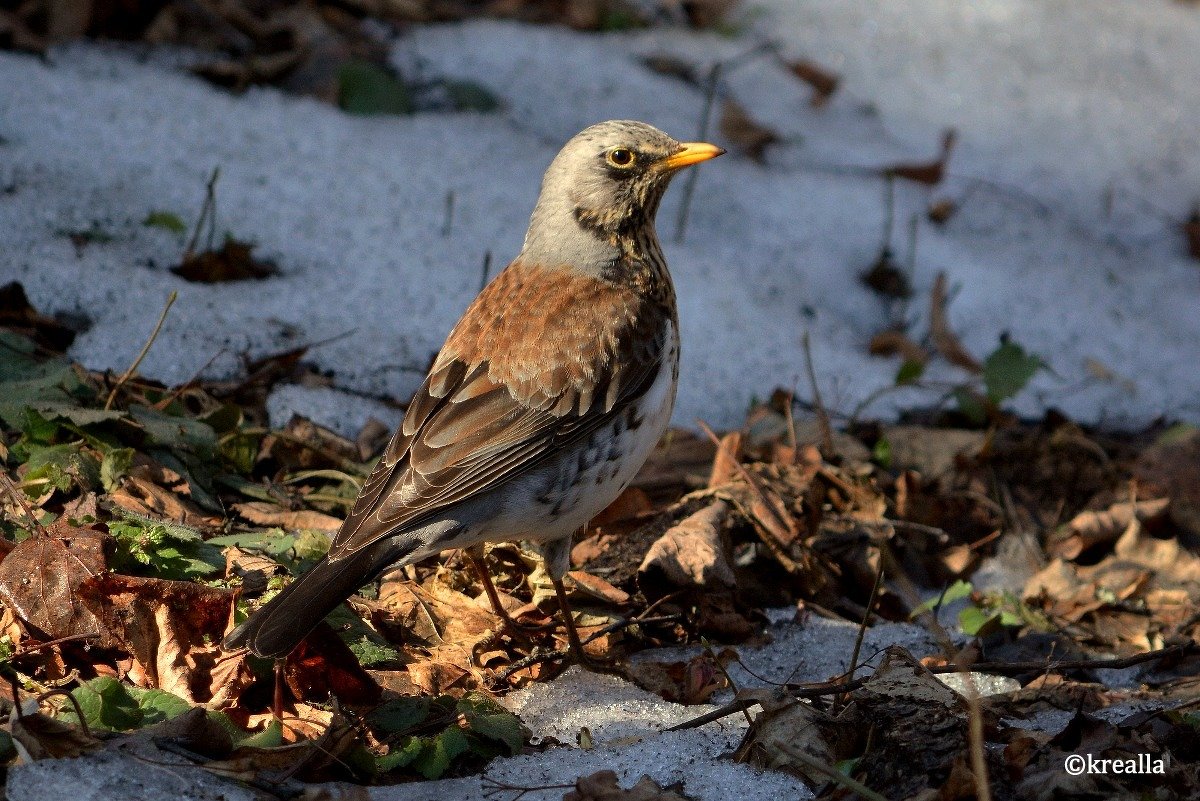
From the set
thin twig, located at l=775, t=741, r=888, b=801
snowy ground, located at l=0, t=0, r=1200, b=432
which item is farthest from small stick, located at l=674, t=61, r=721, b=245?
thin twig, located at l=775, t=741, r=888, b=801

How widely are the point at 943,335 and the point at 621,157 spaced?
8.74 ft

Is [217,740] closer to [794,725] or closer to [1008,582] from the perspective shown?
[794,725]

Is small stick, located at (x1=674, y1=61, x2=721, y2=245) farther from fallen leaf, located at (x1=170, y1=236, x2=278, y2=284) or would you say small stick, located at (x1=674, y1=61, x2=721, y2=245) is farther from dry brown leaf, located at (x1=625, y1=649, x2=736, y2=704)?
dry brown leaf, located at (x1=625, y1=649, x2=736, y2=704)

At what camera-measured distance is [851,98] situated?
27.3 feet

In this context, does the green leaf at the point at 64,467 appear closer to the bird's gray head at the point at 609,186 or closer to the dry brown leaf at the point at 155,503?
the dry brown leaf at the point at 155,503

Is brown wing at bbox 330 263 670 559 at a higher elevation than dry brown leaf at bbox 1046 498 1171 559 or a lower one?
higher

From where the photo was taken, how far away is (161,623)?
12.1ft

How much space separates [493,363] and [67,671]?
1.52 m

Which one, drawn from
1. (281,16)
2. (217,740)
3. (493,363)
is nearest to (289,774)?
Result: (217,740)

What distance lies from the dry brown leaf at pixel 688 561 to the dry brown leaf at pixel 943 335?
2.47 m

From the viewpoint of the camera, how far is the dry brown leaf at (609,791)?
318cm

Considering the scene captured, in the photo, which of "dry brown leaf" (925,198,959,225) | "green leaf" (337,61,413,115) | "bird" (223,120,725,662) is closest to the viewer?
"bird" (223,120,725,662)

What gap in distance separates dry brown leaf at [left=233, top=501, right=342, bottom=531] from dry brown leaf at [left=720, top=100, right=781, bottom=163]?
3942 mm

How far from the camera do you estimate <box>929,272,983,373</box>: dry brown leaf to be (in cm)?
667
